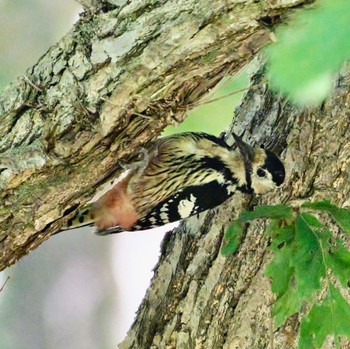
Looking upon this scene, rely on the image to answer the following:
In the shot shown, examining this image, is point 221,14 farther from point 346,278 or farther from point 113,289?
point 113,289

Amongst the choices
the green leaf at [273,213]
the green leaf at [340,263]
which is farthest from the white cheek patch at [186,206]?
the green leaf at [340,263]

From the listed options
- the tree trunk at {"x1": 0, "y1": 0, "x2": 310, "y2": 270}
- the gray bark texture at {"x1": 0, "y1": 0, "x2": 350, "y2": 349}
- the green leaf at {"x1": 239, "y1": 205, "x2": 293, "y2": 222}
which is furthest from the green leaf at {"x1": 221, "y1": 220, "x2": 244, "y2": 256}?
the tree trunk at {"x1": 0, "y1": 0, "x2": 310, "y2": 270}

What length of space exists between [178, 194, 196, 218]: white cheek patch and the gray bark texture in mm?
62

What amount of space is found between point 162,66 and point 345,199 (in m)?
0.85

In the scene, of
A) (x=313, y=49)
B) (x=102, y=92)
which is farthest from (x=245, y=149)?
(x=313, y=49)

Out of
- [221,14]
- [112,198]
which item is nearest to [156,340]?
[112,198]

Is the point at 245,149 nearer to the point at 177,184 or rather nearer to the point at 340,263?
the point at 177,184

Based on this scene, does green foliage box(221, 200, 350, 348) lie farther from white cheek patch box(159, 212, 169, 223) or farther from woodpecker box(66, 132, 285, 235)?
Answer: white cheek patch box(159, 212, 169, 223)

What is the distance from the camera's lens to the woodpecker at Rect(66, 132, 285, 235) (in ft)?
6.52

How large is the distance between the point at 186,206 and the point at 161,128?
0.52 metres

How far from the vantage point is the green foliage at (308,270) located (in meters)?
1.44

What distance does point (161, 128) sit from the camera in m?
1.50

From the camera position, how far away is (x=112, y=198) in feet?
6.75

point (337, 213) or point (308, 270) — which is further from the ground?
point (337, 213)
